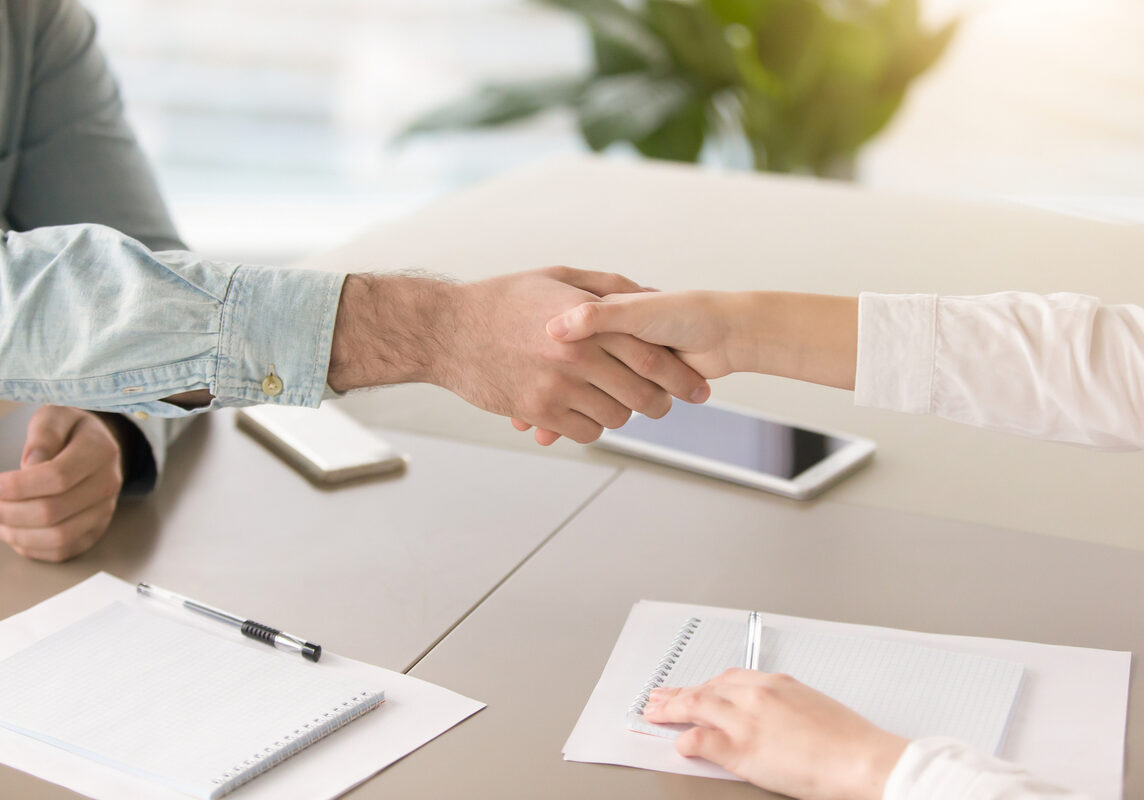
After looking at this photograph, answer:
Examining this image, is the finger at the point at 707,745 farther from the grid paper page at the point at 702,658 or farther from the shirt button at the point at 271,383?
the shirt button at the point at 271,383

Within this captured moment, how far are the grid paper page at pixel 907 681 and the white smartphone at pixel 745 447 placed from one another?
0.87 ft

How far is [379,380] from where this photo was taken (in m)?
1.07

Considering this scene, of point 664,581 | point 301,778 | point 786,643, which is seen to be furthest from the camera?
point 664,581

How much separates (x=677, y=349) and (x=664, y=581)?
0.83 feet

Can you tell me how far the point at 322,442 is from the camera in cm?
120

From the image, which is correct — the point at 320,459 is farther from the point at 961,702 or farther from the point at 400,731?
the point at 961,702

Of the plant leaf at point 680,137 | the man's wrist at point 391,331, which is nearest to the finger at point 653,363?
the man's wrist at point 391,331

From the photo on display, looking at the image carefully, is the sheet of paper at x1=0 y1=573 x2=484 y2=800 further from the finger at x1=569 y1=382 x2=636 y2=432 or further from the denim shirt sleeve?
the finger at x1=569 y1=382 x2=636 y2=432

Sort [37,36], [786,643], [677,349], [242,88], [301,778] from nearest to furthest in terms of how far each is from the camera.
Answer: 1. [301,778]
2. [786,643]
3. [677,349]
4. [37,36]
5. [242,88]

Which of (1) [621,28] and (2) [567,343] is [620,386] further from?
(1) [621,28]

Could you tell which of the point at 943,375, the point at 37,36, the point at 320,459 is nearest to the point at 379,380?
the point at 320,459

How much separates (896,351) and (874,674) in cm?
28

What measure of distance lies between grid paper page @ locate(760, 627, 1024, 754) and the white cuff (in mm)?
214

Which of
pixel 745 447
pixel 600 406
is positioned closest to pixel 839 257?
pixel 745 447
